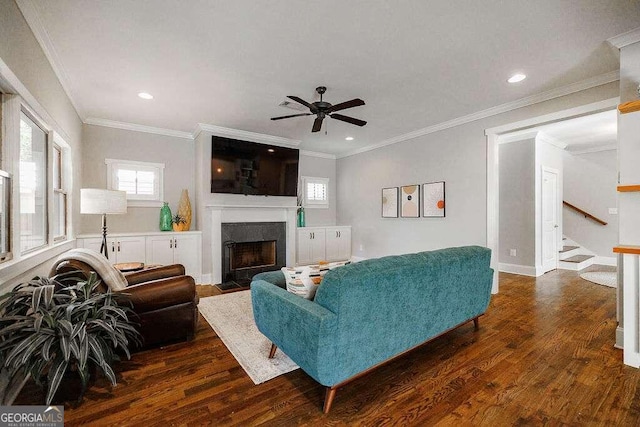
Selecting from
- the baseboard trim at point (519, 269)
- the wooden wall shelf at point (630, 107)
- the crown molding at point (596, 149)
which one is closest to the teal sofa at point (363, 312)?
the wooden wall shelf at point (630, 107)

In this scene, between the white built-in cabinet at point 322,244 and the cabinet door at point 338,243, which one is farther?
the cabinet door at point 338,243

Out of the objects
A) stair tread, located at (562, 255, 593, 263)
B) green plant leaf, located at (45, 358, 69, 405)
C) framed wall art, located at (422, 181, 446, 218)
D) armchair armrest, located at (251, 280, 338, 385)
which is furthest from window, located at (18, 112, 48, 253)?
stair tread, located at (562, 255, 593, 263)

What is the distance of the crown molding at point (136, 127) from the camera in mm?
4281

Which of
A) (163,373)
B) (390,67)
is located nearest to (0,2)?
(163,373)

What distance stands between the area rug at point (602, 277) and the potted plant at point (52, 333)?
6227 mm

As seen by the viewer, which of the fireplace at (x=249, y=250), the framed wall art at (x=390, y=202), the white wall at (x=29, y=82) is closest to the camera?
the white wall at (x=29, y=82)

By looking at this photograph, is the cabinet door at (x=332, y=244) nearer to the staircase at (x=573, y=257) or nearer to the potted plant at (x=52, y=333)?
the staircase at (x=573, y=257)

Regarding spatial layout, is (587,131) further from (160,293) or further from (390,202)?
(160,293)

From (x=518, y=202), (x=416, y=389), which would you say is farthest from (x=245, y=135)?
(x=518, y=202)

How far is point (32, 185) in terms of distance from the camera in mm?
2402

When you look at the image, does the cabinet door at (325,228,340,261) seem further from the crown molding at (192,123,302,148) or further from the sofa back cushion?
the sofa back cushion

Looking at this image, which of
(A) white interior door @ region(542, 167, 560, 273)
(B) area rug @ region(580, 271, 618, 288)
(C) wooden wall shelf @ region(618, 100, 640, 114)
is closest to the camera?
(C) wooden wall shelf @ region(618, 100, 640, 114)

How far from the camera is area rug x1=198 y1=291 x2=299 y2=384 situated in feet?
6.84

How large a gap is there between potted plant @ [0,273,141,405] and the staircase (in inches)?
283
